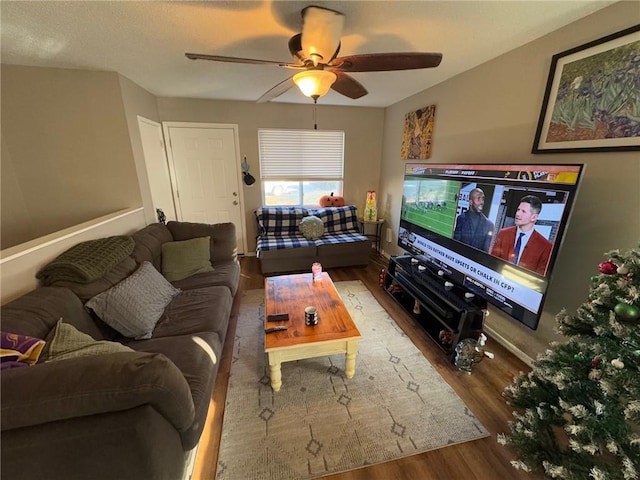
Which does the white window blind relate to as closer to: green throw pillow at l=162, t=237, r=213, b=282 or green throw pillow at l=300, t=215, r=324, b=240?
green throw pillow at l=300, t=215, r=324, b=240

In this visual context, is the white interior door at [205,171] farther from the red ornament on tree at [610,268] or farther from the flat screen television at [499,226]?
the red ornament on tree at [610,268]

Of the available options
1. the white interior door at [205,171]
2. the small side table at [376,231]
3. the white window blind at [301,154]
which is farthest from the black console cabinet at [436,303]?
the white interior door at [205,171]

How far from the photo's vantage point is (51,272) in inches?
64.2

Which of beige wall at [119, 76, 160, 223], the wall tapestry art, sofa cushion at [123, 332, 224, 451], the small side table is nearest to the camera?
sofa cushion at [123, 332, 224, 451]

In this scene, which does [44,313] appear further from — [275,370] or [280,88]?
[280,88]

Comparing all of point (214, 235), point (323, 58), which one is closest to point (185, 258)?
point (214, 235)

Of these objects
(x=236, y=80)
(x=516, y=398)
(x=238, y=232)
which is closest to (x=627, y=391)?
(x=516, y=398)

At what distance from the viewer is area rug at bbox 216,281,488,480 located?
4.49 ft

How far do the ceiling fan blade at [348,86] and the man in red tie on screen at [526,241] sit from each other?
1386 mm

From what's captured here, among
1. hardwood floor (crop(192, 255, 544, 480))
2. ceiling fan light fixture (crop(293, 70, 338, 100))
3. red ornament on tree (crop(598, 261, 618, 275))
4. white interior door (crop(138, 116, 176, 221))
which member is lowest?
hardwood floor (crop(192, 255, 544, 480))

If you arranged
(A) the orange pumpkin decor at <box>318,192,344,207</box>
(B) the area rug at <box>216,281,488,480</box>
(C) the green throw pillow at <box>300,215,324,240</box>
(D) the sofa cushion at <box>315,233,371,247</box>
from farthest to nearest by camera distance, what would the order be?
1. (A) the orange pumpkin decor at <box>318,192,344,207</box>
2. (C) the green throw pillow at <box>300,215,324,240</box>
3. (D) the sofa cushion at <box>315,233,371,247</box>
4. (B) the area rug at <box>216,281,488,480</box>

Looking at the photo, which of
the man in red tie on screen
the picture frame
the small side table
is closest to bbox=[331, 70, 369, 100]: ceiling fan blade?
the picture frame

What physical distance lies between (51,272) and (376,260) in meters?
3.60

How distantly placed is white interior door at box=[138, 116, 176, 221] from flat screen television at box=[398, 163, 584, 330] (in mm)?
3154
